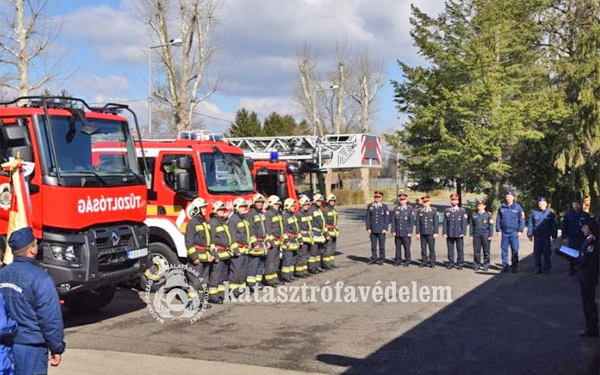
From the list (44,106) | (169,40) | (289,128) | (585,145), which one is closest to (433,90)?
(585,145)

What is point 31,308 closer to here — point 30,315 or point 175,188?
point 30,315

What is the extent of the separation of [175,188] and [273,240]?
2106 mm

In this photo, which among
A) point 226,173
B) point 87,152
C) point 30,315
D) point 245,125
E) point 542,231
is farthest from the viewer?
point 245,125

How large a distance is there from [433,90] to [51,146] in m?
22.1

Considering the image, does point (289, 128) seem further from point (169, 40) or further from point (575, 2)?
point (575, 2)

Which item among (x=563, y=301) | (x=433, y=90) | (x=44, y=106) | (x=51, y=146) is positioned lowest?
(x=563, y=301)

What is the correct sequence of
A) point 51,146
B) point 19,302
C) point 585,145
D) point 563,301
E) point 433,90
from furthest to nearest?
point 433,90 → point 585,145 → point 563,301 → point 51,146 → point 19,302

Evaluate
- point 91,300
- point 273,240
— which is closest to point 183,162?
point 273,240

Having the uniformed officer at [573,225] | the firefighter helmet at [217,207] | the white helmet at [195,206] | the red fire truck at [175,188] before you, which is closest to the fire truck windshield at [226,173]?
the red fire truck at [175,188]

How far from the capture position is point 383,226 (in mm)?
15703

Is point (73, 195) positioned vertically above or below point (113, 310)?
above

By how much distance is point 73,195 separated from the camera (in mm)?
8188

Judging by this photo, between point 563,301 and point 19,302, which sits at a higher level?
point 19,302

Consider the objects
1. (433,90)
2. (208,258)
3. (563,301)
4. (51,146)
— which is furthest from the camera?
(433,90)
